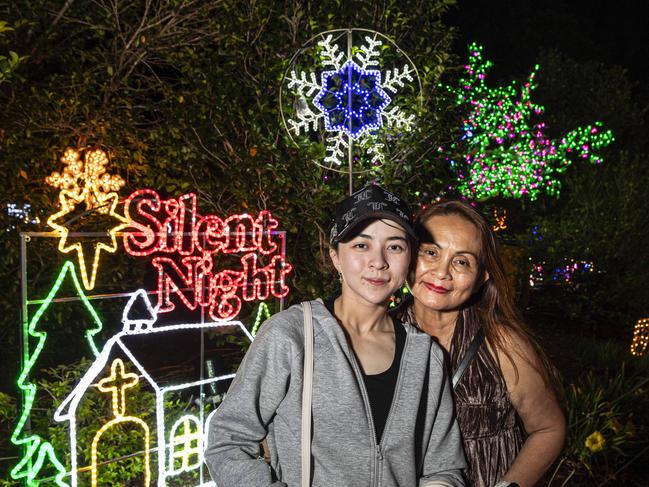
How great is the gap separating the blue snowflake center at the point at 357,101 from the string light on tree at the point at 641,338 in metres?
5.20

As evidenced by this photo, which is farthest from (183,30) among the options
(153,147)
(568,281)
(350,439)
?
(568,281)

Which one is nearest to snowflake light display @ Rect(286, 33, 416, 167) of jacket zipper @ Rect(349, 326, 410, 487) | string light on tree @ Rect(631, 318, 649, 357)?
jacket zipper @ Rect(349, 326, 410, 487)

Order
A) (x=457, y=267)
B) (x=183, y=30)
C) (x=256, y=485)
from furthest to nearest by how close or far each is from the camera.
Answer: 1. (x=183, y=30)
2. (x=457, y=267)
3. (x=256, y=485)

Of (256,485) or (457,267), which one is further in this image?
(457,267)

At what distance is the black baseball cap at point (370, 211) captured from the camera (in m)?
1.68

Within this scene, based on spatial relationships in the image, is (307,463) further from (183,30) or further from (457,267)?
(183,30)

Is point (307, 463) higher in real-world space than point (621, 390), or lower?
higher

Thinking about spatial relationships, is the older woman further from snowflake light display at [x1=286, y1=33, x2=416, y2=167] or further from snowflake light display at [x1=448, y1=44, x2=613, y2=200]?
snowflake light display at [x1=448, y1=44, x2=613, y2=200]

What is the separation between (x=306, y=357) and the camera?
154 cm

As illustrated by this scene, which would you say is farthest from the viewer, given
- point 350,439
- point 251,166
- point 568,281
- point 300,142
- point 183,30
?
point 568,281

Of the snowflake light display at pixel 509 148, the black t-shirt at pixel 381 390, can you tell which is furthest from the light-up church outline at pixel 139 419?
the snowflake light display at pixel 509 148

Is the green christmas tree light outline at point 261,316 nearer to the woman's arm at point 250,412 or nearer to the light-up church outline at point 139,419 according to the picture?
the light-up church outline at point 139,419

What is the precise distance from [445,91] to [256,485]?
14.5 feet

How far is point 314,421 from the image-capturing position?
1.52 m
